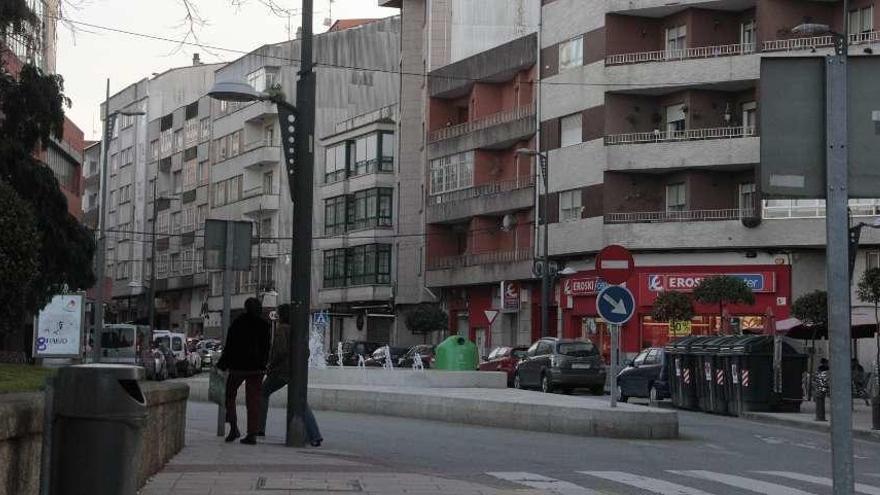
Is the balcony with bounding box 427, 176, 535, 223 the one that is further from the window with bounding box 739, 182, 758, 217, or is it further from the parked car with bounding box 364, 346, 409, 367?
the window with bounding box 739, 182, 758, 217

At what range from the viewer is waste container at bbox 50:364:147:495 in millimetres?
6555

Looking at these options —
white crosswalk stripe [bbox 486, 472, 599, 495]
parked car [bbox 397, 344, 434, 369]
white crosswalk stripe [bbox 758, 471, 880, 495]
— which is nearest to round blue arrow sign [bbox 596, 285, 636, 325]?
white crosswalk stripe [bbox 758, 471, 880, 495]

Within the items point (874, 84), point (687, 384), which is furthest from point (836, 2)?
point (874, 84)

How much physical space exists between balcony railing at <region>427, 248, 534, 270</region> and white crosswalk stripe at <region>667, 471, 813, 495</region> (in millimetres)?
47039

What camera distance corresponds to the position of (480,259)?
220 ft

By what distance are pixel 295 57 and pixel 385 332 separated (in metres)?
18.5

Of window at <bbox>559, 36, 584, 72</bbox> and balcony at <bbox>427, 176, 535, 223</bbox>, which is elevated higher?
window at <bbox>559, 36, 584, 72</bbox>

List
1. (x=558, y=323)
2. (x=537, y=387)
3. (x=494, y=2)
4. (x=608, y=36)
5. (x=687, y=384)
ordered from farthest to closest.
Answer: (x=494, y=2)
(x=558, y=323)
(x=608, y=36)
(x=537, y=387)
(x=687, y=384)

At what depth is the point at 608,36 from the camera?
2259 inches

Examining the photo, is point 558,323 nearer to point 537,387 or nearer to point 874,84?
point 537,387

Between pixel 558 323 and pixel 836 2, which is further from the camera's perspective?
pixel 558 323

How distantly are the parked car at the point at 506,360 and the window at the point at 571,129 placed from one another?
12.8 metres

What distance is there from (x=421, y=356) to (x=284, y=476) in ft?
143

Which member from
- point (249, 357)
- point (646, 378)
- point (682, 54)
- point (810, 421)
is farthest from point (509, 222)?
point (249, 357)
